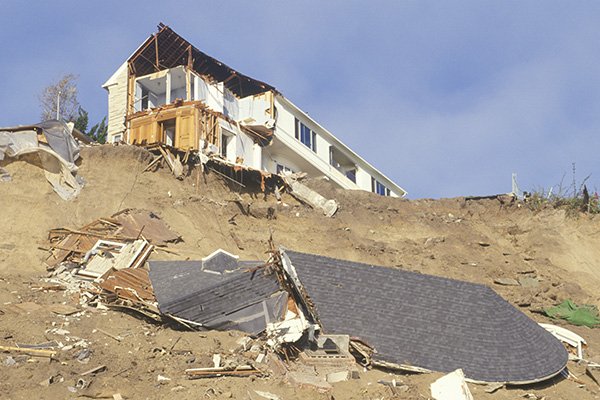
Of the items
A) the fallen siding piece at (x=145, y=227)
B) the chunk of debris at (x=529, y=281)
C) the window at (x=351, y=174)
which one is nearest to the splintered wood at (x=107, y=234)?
the fallen siding piece at (x=145, y=227)

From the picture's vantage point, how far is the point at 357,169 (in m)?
39.8

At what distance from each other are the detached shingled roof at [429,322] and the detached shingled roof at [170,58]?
1670cm

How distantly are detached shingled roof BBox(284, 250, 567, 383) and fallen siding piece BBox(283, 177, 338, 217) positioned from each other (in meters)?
10.6

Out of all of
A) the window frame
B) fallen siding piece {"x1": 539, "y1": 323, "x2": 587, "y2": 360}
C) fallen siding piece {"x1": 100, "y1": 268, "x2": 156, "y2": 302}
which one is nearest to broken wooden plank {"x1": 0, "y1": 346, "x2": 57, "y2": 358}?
fallen siding piece {"x1": 100, "y1": 268, "x2": 156, "y2": 302}

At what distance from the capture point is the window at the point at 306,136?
34.9m

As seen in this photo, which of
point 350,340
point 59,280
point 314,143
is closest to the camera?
point 350,340

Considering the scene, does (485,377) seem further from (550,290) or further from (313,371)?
(550,290)

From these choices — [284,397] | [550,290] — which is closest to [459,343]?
[284,397]

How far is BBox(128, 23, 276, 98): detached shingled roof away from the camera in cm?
3142

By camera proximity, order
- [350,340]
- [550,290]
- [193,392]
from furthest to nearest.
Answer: [550,290]
[350,340]
[193,392]

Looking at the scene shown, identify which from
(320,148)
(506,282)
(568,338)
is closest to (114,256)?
(568,338)

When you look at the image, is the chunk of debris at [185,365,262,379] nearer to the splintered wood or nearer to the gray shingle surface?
the gray shingle surface

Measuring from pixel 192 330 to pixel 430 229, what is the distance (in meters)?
15.5

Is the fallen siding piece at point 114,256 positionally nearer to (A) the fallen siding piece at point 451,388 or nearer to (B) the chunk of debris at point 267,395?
(B) the chunk of debris at point 267,395
